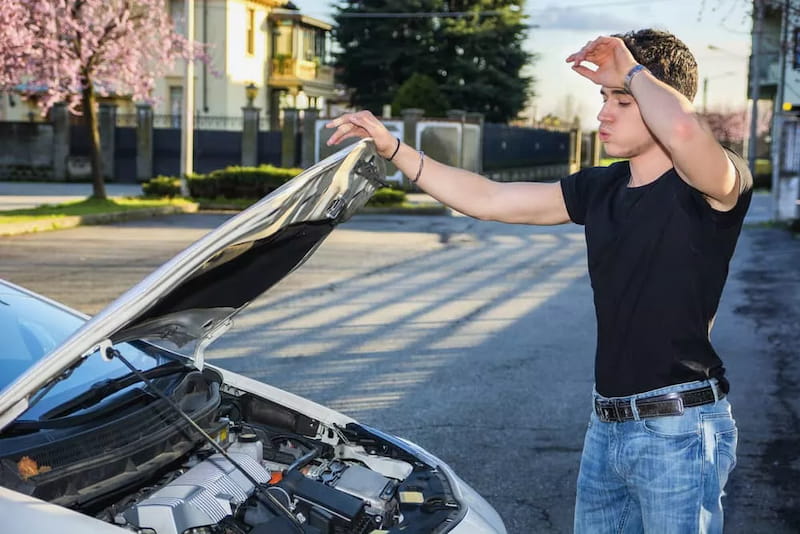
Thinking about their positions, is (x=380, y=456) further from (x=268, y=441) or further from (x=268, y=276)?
(x=268, y=276)

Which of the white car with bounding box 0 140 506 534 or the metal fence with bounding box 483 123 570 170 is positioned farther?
the metal fence with bounding box 483 123 570 170

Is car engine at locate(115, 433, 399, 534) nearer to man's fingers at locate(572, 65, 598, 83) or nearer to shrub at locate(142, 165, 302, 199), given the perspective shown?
man's fingers at locate(572, 65, 598, 83)

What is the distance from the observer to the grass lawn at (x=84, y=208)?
18.9 metres

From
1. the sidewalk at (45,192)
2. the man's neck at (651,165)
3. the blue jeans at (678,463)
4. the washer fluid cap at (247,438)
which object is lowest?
the sidewalk at (45,192)

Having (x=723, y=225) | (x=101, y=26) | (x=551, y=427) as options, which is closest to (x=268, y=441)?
(x=723, y=225)

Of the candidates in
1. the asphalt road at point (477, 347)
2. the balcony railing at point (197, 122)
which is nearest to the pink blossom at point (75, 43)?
the asphalt road at point (477, 347)

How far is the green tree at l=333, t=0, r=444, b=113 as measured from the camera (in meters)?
44.2

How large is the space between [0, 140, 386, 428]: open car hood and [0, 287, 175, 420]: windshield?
1.62 ft

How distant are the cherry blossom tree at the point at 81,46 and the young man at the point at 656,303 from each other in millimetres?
17302

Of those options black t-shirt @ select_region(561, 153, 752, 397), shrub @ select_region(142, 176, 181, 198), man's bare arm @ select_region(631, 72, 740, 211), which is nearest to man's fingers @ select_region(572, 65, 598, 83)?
man's bare arm @ select_region(631, 72, 740, 211)

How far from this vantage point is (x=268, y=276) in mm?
3107

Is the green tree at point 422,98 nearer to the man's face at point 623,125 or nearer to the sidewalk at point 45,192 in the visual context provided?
the sidewalk at point 45,192

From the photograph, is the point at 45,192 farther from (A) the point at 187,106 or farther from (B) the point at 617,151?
(B) the point at 617,151

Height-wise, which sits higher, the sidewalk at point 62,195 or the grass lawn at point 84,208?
the grass lawn at point 84,208
